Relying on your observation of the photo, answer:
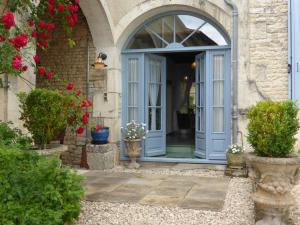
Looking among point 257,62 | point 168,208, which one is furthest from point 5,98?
point 257,62

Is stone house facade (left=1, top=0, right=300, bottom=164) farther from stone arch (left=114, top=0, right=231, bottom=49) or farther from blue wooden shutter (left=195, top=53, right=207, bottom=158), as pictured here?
blue wooden shutter (left=195, top=53, right=207, bottom=158)

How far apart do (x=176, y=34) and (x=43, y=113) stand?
3941 mm

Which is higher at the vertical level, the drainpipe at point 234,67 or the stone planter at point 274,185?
the drainpipe at point 234,67

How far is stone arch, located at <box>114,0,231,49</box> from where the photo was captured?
19.7 feet

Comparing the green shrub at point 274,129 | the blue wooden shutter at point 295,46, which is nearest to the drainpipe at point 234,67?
the blue wooden shutter at point 295,46

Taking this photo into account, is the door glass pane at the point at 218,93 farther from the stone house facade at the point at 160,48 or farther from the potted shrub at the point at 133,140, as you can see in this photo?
the potted shrub at the point at 133,140

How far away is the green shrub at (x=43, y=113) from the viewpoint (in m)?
3.41

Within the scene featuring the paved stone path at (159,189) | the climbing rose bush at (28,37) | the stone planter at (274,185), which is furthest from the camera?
the paved stone path at (159,189)

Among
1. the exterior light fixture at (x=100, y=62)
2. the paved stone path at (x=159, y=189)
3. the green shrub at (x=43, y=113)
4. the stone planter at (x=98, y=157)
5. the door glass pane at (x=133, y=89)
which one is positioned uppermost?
the exterior light fixture at (x=100, y=62)

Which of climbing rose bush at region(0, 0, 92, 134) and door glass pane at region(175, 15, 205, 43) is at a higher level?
door glass pane at region(175, 15, 205, 43)

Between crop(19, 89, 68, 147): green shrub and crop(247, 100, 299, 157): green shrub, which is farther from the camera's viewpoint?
crop(19, 89, 68, 147): green shrub

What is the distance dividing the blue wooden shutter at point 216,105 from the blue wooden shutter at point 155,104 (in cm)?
117

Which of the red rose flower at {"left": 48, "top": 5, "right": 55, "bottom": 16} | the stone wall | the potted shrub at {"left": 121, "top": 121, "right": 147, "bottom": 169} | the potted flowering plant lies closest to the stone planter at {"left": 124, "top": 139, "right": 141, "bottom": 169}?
the potted shrub at {"left": 121, "top": 121, "right": 147, "bottom": 169}

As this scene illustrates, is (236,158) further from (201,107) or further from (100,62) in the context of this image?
(100,62)
